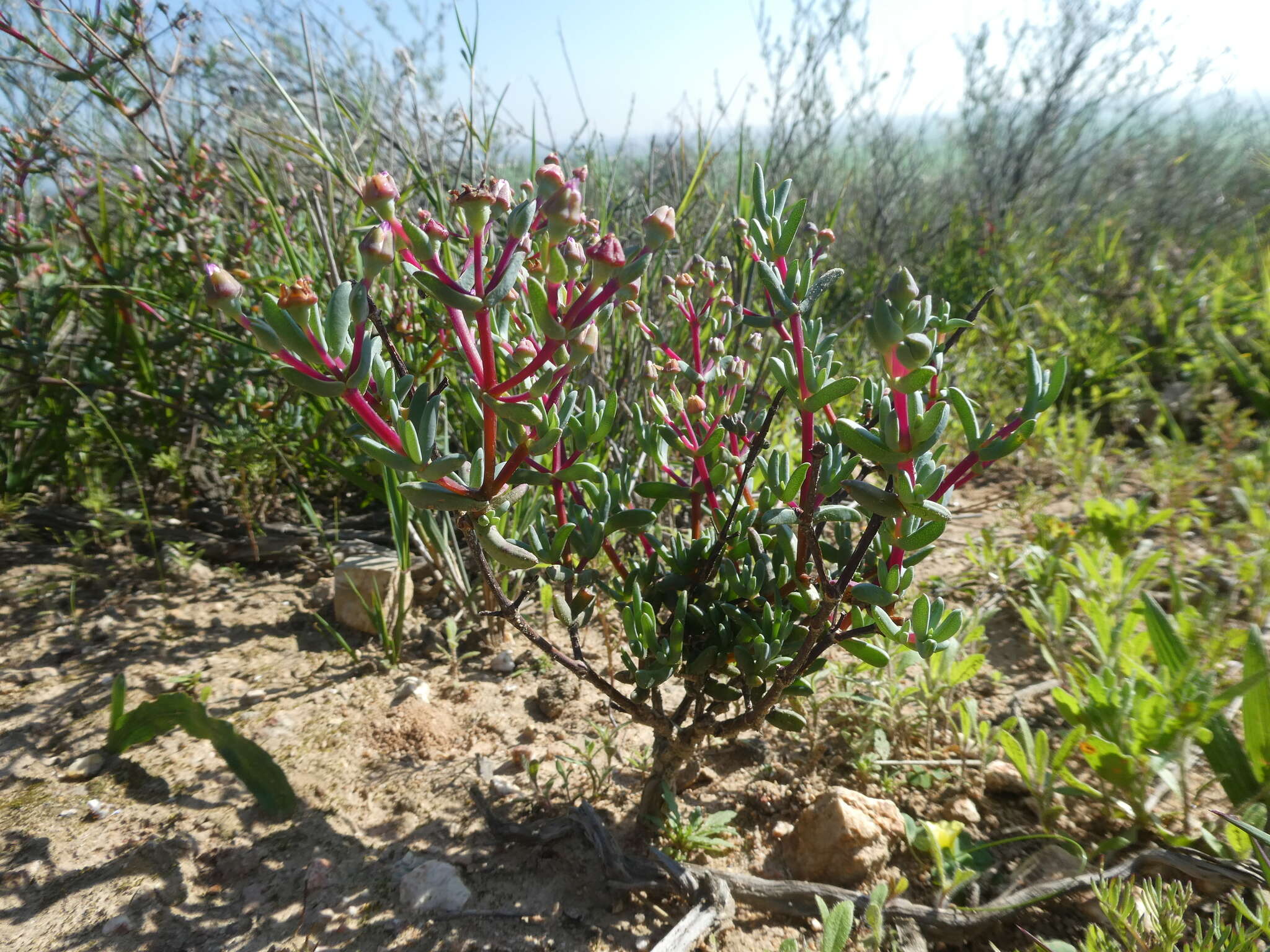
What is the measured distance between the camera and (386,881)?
4.36 feet

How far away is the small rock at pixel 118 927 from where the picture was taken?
1.19 metres

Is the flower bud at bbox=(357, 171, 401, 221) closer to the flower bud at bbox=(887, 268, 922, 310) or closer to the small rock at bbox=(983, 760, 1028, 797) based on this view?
the flower bud at bbox=(887, 268, 922, 310)

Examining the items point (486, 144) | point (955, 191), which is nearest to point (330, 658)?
point (486, 144)

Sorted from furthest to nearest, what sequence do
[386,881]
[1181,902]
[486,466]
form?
[386,881] → [1181,902] → [486,466]

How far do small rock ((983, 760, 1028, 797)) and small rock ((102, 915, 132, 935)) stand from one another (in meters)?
1.57

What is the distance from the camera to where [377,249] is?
723 millimetres

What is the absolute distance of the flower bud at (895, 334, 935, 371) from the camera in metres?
0.71

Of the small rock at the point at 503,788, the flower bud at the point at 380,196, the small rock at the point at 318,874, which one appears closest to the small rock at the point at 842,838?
the small rock at the point at 503,788

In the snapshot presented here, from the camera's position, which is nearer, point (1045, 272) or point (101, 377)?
point (101, 377)

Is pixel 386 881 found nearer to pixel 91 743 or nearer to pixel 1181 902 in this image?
pixel 91 743

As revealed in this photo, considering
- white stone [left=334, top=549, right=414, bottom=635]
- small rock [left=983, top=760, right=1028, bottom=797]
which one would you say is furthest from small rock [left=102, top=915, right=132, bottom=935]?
small rock [left=983, top=760, right=1028, bottom=797]

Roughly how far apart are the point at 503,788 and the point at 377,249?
1.19m

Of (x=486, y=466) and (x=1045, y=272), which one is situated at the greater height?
(x=1045, y=272)

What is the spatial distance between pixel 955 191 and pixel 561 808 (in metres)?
7.74
